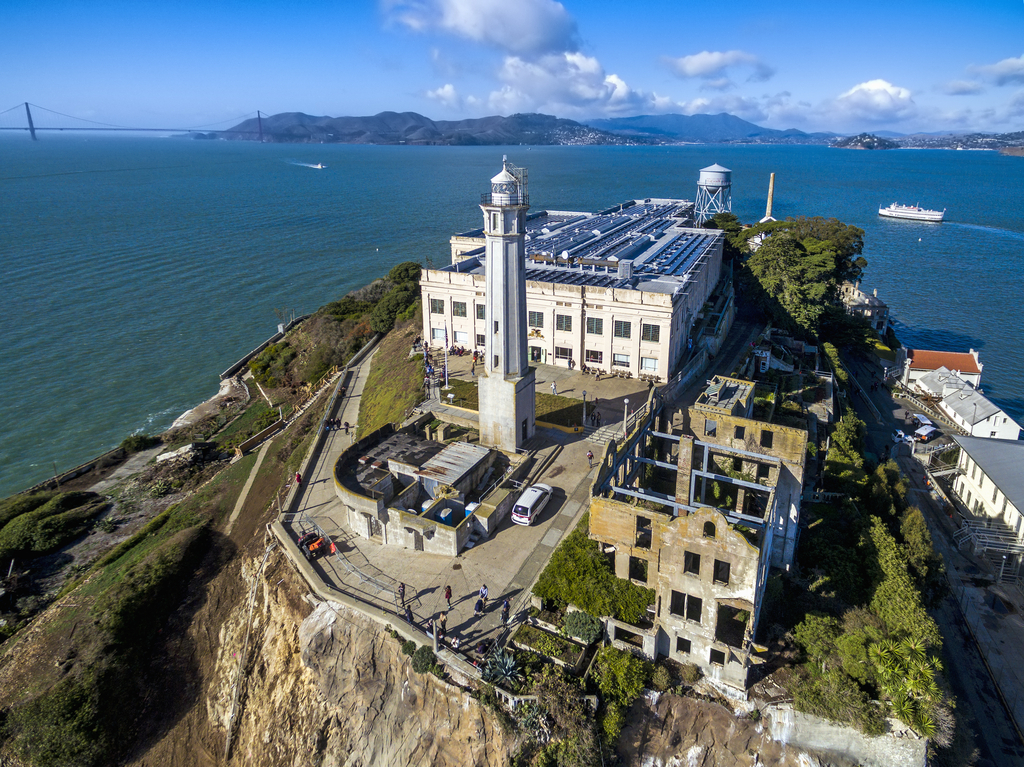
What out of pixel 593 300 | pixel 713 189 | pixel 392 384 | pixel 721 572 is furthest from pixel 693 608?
pixel 713 189

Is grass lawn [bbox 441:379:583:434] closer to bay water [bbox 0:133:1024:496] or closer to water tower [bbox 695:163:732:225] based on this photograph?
bay water [bbox 0:133:1024:496]

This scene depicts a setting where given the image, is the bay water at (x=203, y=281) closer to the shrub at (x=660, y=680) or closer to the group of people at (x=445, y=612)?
the group of people at (x=445, y=612)

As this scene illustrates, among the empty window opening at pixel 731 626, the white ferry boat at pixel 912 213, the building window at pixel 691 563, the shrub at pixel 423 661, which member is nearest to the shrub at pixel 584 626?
the building window at pixel 691 563

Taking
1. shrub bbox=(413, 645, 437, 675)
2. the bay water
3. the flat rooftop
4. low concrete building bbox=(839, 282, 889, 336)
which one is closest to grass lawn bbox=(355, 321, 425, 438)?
the flat rooftop

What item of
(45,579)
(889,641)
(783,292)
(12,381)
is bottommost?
(45,579)

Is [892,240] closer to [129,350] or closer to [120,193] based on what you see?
[129,350]

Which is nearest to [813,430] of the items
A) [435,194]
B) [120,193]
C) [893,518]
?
[893,518]

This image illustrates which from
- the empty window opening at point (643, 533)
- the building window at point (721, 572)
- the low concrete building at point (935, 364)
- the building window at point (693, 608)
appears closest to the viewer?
the building window at point (693, 608)
